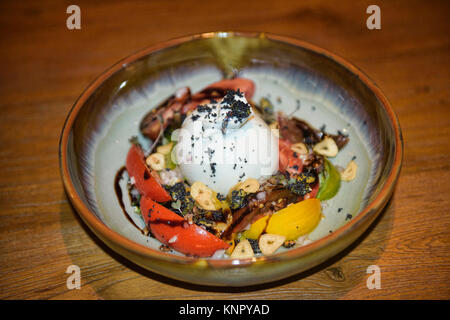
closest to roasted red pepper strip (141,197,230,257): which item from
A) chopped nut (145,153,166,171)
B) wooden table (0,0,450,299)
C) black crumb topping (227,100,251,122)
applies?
wooden table (0,0,450,299)

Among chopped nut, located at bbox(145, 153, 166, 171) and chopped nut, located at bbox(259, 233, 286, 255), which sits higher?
chopped nut, located at bbox(145, 153, 166, 171)

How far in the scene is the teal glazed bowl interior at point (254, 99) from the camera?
1.16 m

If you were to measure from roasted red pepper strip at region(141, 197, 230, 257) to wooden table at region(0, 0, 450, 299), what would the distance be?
15 cm

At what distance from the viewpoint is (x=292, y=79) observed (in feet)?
6.18

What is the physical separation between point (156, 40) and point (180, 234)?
152cm

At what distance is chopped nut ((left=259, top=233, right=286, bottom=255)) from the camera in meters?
1.35

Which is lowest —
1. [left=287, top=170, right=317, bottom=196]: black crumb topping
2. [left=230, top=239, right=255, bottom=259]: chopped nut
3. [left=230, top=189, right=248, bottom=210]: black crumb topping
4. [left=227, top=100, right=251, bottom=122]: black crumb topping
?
[left=230, top=239, right=255, bottom=259]: chopped nut

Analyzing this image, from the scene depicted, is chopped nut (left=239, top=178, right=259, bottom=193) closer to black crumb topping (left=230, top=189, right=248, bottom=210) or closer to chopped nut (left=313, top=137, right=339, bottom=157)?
black crumb topping (left=230, top=189, right=248, bottom=210)

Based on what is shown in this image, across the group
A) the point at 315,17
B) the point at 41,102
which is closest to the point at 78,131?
the point at 41,102

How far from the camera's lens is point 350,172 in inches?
62.8

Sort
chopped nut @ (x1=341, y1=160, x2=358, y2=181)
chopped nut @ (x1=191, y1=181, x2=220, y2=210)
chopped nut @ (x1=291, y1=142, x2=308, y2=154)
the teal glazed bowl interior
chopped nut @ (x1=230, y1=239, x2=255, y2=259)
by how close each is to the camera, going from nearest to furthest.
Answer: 1. the teal glazed bowl interior
2. chopped nut @ (x1=230, y1=239, x2=255, y2=259)
3. chopped nut @ (x1=191, y1=181, x2=220, y2=210)
4. chopped nut @ (x1=341, y1=160, x2=358, y2=181)
5. chopped nut @ (x1=291, y1=142, x2=308, y2=154)

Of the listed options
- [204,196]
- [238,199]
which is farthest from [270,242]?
[204,196]

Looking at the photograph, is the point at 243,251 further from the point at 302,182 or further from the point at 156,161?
the point at 156,161
